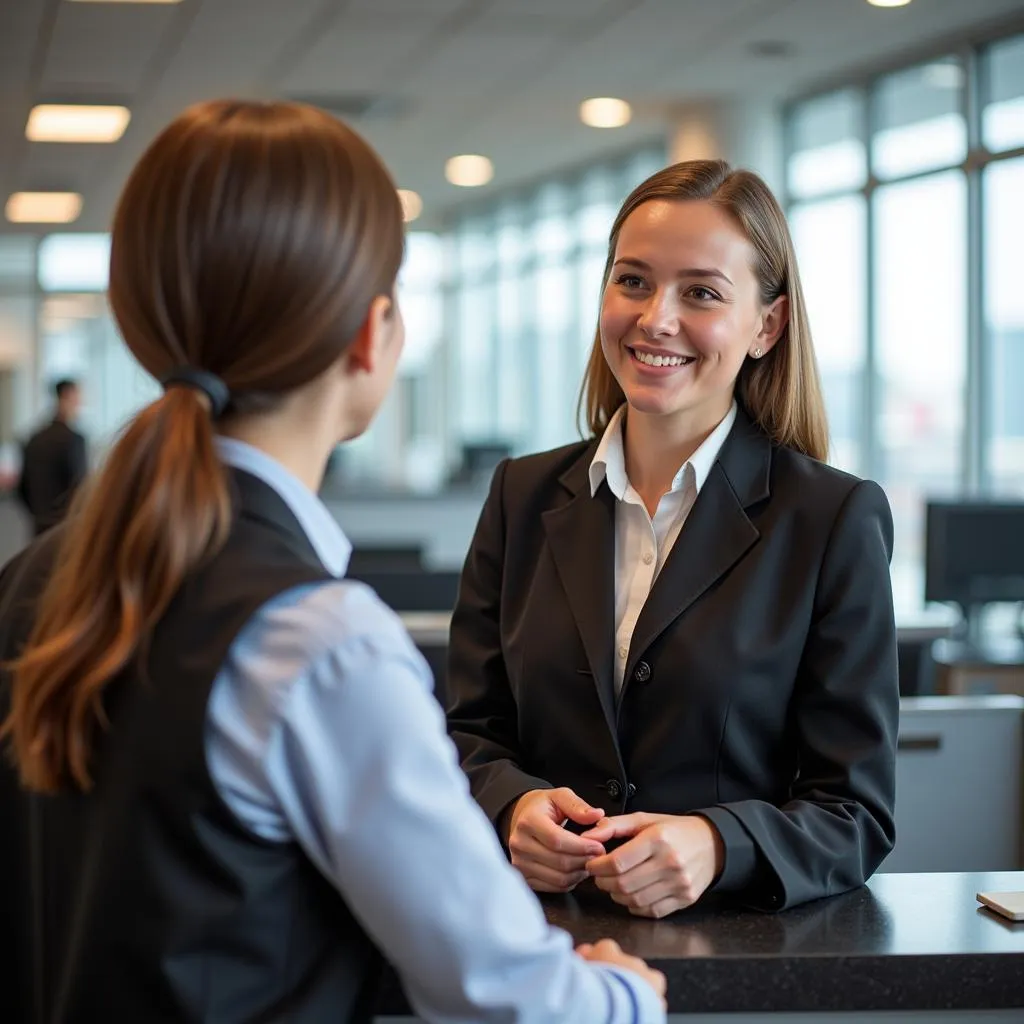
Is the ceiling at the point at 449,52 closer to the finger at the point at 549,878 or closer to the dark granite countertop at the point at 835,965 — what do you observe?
the finger at the point at 549,878

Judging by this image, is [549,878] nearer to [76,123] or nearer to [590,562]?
[590,562]

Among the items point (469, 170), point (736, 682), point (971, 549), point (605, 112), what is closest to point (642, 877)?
point (736, 682)

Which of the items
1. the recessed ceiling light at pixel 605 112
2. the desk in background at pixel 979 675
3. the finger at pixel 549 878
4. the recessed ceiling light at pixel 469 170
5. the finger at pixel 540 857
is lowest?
the desk in background at pixel 979 675

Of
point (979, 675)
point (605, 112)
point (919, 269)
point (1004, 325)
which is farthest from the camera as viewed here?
point (605, 112)

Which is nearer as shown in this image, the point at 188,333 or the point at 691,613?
the point at 188,333

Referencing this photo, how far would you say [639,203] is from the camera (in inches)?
65.3

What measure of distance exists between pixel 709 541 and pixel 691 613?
9 centimetres

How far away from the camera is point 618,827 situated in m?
1.34

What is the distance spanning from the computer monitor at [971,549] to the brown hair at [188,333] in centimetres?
489

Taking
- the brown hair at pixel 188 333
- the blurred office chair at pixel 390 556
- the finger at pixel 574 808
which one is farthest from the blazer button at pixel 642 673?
the blurred office chair at pixel 390 556

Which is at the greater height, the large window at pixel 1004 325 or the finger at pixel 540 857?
the large window at pixel 1004 325

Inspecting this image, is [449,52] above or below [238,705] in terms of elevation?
above

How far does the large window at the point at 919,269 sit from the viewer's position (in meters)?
7.04

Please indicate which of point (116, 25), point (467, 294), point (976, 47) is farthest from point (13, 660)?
point (467, 294)
